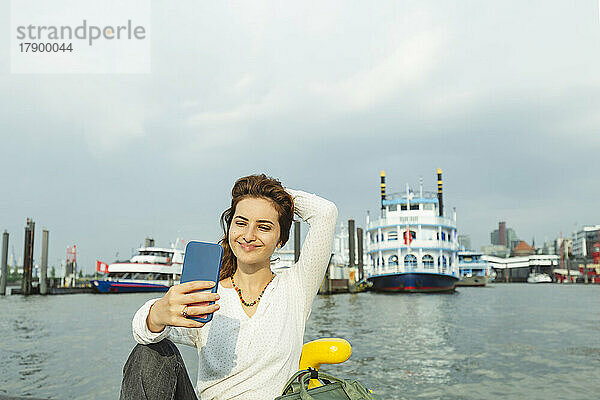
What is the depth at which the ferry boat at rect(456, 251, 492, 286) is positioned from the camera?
53.0 m

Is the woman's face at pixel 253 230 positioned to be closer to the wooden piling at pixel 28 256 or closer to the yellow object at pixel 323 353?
the yellow object at pixel 323 353

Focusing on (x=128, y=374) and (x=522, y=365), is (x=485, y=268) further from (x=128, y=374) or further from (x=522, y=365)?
(x=128, y=374)

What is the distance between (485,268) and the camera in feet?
184

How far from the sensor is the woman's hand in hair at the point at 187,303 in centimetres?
148

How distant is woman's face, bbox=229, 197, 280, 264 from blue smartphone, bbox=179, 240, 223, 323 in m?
0.38

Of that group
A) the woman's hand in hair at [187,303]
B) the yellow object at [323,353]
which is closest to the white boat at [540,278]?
the yellow object at [323,353]

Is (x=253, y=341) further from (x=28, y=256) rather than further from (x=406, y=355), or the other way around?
(x=28, y=256)

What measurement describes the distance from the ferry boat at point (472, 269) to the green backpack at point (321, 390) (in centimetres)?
5360

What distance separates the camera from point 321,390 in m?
1.82

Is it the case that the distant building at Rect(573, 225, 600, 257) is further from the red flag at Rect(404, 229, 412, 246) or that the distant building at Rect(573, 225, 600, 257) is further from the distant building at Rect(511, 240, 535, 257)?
the red flag at Rect(404, 229, 412, 246)

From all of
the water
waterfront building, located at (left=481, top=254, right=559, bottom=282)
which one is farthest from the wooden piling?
waterfront building, located at (left=481, top=254, right=559, bottom=282)

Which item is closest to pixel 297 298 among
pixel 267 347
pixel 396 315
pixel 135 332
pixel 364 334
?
pixel 267 347

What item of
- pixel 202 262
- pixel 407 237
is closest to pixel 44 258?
pixel 407 237

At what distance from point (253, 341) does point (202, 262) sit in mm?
469
